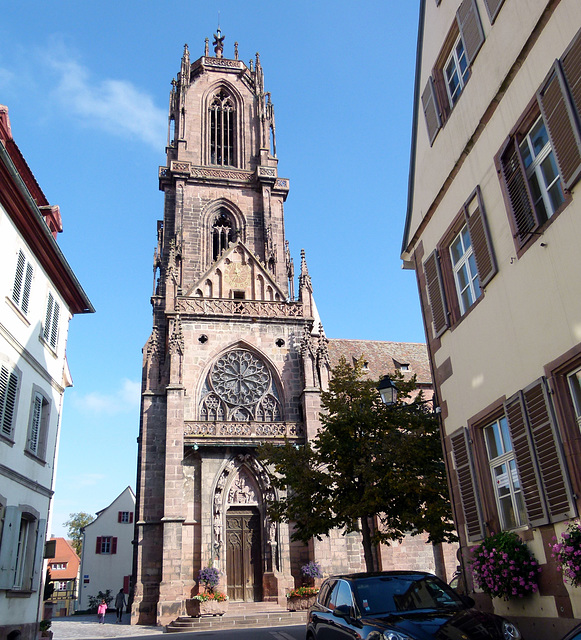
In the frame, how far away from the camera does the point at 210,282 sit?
30125mm

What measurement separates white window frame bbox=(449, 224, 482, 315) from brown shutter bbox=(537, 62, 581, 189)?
8.49 feet

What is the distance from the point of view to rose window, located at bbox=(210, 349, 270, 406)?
26.9 m

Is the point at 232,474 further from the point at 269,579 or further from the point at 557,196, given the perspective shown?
the point at 557,196

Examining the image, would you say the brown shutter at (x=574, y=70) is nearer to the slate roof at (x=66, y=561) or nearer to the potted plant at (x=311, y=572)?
the potted plant at (x=311, y=572)

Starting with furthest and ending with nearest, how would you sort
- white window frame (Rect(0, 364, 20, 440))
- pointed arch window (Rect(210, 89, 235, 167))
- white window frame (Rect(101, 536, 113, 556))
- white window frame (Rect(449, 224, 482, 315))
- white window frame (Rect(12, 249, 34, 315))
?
white window frame (Rect(101, 536, 113, 556))
pointed arch window (Rect(210, 89, 235, 167))
white window frame (Rect(12, 249, 34, 315))
white window frame (Rect(0, 364, 20, 440))
white window frame (Rect(449, 224, 482, 315))

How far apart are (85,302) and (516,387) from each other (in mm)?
13532

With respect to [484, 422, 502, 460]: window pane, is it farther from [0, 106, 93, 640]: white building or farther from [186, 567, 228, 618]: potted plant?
[186, 567, 228, 618]: potted plant

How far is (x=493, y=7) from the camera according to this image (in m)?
8.92

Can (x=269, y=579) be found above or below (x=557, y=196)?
below

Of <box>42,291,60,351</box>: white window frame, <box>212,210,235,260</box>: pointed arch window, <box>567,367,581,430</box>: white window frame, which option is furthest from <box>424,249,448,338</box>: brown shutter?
<box>212,210,235,260</box>: pointed arch window

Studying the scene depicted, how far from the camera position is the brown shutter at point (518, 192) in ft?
25.5

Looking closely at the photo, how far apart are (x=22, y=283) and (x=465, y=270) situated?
972 centimetres

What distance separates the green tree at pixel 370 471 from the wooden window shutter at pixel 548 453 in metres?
5.40


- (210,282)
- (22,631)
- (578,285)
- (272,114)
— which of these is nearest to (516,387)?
(578,285)
